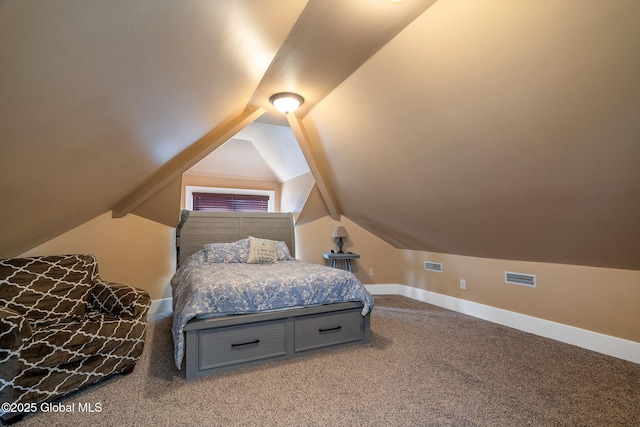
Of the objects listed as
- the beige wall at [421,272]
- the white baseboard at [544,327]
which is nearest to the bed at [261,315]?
the beige wall at [421,272]

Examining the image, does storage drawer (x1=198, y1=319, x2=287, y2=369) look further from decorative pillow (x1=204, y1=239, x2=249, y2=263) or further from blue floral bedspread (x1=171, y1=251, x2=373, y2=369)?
decorative pillow (x1=204, y1=239, x2=249, y2=263)

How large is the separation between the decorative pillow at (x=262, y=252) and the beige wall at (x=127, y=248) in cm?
116

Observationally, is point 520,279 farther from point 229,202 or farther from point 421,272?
point 229,202

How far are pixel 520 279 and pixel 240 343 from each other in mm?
2876

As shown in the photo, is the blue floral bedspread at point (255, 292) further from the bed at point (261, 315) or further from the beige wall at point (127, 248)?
the beige wall at point (127, 248)

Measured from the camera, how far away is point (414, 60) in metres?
2.04

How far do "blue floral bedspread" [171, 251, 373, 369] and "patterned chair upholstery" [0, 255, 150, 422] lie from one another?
0.37m

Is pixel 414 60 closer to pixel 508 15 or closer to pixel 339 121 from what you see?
pixel 508 15

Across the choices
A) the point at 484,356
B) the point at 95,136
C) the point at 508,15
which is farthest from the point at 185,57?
the point at 484,356

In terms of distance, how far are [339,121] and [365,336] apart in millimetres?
2070

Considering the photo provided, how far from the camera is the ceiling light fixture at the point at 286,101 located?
2814 millimetres

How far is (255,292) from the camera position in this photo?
8.26ft

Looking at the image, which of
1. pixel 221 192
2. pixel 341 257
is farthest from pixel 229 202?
pixel 341 257

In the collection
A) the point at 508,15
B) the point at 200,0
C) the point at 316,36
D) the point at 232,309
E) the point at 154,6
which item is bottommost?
the point at 232,309
